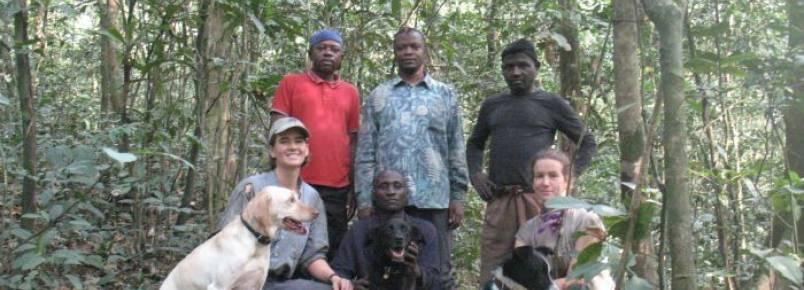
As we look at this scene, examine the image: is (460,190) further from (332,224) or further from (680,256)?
(680,256)

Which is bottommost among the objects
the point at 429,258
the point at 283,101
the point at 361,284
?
the point at 361,284

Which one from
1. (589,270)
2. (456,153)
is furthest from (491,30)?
(589,270)

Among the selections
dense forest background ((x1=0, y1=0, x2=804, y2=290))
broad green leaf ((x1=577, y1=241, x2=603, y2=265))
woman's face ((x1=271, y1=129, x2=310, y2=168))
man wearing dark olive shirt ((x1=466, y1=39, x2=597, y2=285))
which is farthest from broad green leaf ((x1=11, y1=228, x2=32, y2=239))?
broad green leaf ((x1=577, y1=241, x2=603, y2=265))

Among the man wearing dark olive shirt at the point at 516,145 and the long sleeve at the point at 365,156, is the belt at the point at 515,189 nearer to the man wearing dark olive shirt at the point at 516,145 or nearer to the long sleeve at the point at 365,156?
the man wearing dark olive shirt at the point at 516,145

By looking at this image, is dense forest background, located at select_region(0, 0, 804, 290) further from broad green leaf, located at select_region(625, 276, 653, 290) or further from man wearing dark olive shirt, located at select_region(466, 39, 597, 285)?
man wearing dark olive shirt, located at select_region(466, 39, 597, 285)

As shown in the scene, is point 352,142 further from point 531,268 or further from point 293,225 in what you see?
point 531,268

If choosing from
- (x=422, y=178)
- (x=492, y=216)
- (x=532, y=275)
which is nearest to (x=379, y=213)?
(x=422, y=178)

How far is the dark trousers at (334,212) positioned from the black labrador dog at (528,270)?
1.56 m

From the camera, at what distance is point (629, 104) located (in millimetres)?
2957

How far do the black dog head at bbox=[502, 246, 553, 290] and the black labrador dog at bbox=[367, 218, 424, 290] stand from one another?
0.70m

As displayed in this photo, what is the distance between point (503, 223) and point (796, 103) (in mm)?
2064

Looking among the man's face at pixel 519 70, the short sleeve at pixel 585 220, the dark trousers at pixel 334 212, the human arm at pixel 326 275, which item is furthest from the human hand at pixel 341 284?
the man's face at pixel 519 70

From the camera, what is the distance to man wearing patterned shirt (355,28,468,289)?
4934 mm

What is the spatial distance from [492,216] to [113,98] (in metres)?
5.50
